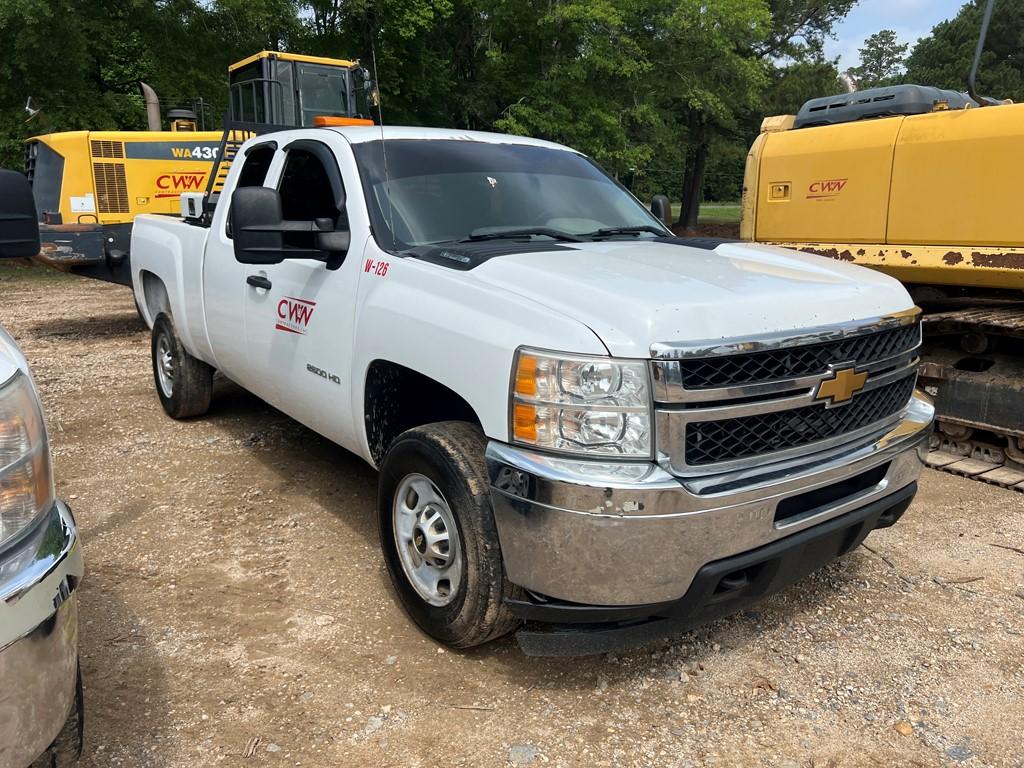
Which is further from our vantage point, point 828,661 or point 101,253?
point 101,253

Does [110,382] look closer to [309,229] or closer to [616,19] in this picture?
[309,229]

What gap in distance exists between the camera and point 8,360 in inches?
76.9

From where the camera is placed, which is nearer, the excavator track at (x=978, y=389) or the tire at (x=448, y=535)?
the tire at (x=448, y=535)

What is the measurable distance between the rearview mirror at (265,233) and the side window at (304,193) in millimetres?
217

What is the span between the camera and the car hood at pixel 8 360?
73.9 inches

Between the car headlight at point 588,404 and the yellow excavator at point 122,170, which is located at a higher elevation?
the yellow excavator at point 122,170

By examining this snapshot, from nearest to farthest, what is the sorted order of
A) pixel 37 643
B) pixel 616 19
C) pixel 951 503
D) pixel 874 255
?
pixel 37 643 < pixel 951 503 < pixel 874 255 < pixel 616 19

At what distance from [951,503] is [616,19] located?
1833cm

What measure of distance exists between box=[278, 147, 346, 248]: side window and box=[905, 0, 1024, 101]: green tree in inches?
1384

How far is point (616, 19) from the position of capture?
20203mm

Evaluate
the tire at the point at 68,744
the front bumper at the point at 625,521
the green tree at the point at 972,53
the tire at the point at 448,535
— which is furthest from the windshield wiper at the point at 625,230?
the green tree at the point at 972,53

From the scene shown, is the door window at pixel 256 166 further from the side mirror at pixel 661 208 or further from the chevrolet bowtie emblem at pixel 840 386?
the chevrolet bowtie emblem at pixel 840 386

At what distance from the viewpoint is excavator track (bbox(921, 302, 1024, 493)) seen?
511cm

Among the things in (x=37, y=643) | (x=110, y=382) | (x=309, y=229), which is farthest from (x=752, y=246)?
(x=110, y=382)
